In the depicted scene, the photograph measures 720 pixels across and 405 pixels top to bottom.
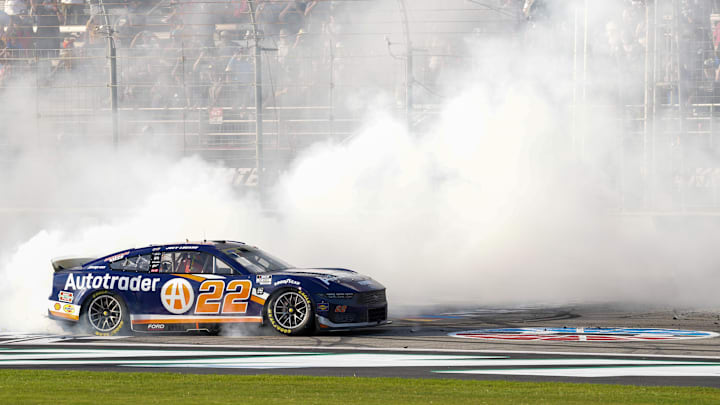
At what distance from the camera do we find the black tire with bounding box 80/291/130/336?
1212 cm

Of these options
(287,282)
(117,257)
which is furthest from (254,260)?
(117,257)

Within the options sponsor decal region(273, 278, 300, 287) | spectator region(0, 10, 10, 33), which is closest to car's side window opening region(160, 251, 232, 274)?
sponsor decal region(273, 278, 300, 287)

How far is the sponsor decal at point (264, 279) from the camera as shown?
1169 cm

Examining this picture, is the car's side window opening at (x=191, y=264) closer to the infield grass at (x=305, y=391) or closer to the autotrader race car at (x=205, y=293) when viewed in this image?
the autotrader race car at (x=205, y=293)

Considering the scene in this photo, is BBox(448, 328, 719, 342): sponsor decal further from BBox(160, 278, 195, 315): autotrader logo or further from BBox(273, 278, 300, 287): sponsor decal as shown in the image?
BBox(160, 278, 195, 315): autotrader logo

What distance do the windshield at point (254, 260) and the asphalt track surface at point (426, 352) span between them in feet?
2.38

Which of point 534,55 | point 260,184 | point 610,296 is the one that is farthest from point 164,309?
point 534,55

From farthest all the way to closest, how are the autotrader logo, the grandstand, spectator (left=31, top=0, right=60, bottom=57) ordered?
spectator (left=31, top=0, right=60, bottom=57)
the grandstand
the autotrader logo

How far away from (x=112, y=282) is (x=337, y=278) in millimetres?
2548

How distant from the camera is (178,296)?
11.9 meters

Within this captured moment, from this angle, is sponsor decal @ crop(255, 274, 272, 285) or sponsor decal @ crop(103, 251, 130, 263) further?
sponsor decal @ crop(103, 251, 130, 263)

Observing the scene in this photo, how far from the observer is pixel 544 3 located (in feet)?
76.2

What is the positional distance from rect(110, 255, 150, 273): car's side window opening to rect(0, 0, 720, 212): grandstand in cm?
1089

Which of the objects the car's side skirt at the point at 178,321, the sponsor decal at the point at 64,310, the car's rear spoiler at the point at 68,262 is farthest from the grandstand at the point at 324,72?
the sponsor decal at the point at 64,310
